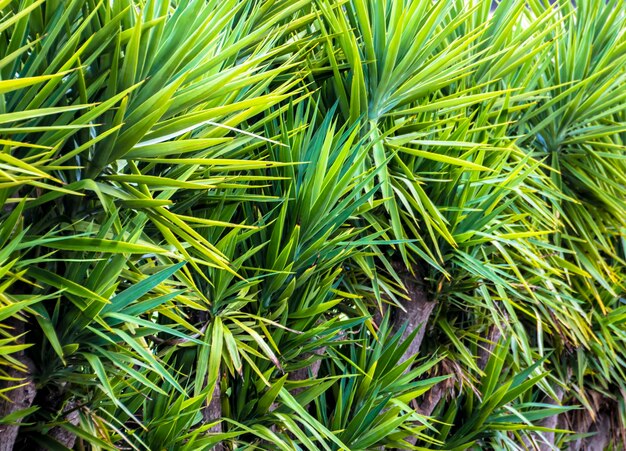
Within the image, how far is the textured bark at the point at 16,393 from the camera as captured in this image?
5.21 ft

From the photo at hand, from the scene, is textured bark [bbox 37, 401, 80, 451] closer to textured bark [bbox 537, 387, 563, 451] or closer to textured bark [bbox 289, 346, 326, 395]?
textured bark [bbox 289, 346, 326, 395]

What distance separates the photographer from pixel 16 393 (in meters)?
1.62

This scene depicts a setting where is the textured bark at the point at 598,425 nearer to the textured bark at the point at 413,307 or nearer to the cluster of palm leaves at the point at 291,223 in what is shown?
the cluster of palm leaves at the point at 291,223

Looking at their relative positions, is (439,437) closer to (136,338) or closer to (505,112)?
(505,112)

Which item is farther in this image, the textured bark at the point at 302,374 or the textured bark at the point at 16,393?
the textured bark at the point at 302,374

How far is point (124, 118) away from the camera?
1638 millimetres

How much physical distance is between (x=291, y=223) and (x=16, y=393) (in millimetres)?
912

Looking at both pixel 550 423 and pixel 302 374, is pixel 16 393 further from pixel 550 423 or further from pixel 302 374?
pixel 550 423

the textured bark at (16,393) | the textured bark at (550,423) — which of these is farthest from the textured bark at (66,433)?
the textured bark at (550,423)

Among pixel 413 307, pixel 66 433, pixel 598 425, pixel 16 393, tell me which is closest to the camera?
pixel 16 393

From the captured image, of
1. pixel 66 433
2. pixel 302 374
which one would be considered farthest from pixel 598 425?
pixel 66 433

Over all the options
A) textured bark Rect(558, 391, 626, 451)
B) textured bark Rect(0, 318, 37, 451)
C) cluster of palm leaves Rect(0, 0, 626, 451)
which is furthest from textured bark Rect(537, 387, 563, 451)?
textured bark Rect(0, 318, 37, 451)

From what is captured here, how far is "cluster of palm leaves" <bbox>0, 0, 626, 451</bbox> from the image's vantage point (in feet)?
5.35

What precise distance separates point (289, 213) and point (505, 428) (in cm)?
121
